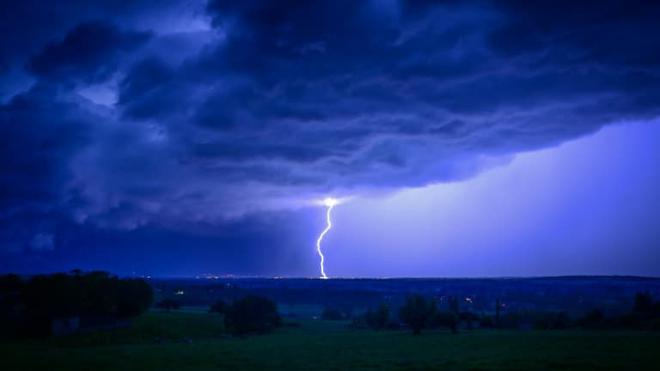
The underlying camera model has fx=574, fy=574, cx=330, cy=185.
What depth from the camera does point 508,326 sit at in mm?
119875

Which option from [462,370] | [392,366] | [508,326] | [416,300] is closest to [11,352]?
[392,366]

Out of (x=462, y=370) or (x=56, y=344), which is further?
(x=56, y=344)

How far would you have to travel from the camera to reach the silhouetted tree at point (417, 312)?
103m

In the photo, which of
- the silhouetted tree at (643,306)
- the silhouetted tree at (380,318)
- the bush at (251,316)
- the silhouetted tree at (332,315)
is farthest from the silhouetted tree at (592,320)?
the silhouetted tree at (332,315)

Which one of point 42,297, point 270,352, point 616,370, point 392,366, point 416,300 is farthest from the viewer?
point 416,300

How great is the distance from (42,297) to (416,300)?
65.5 m

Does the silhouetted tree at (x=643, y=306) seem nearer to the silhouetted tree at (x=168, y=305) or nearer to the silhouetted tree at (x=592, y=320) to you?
the silhouetted tree at (x=592, y=320)

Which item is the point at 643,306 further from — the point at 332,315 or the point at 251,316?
the point at 251,316

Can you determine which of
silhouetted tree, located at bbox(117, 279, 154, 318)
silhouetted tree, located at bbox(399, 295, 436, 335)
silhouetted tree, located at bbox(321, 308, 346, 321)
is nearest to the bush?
silhouetted tree, located at bbox(117, 279, 154, 318)

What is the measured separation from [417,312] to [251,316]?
105ft

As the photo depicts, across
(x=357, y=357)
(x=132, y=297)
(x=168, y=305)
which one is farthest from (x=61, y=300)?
(x=168, y=305)

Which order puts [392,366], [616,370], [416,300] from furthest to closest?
1. [416,300]
2. [392,366]
3. [616,370]

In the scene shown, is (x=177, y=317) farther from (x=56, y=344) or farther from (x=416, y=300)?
(x=416, y=300)

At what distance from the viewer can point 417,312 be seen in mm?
105125
